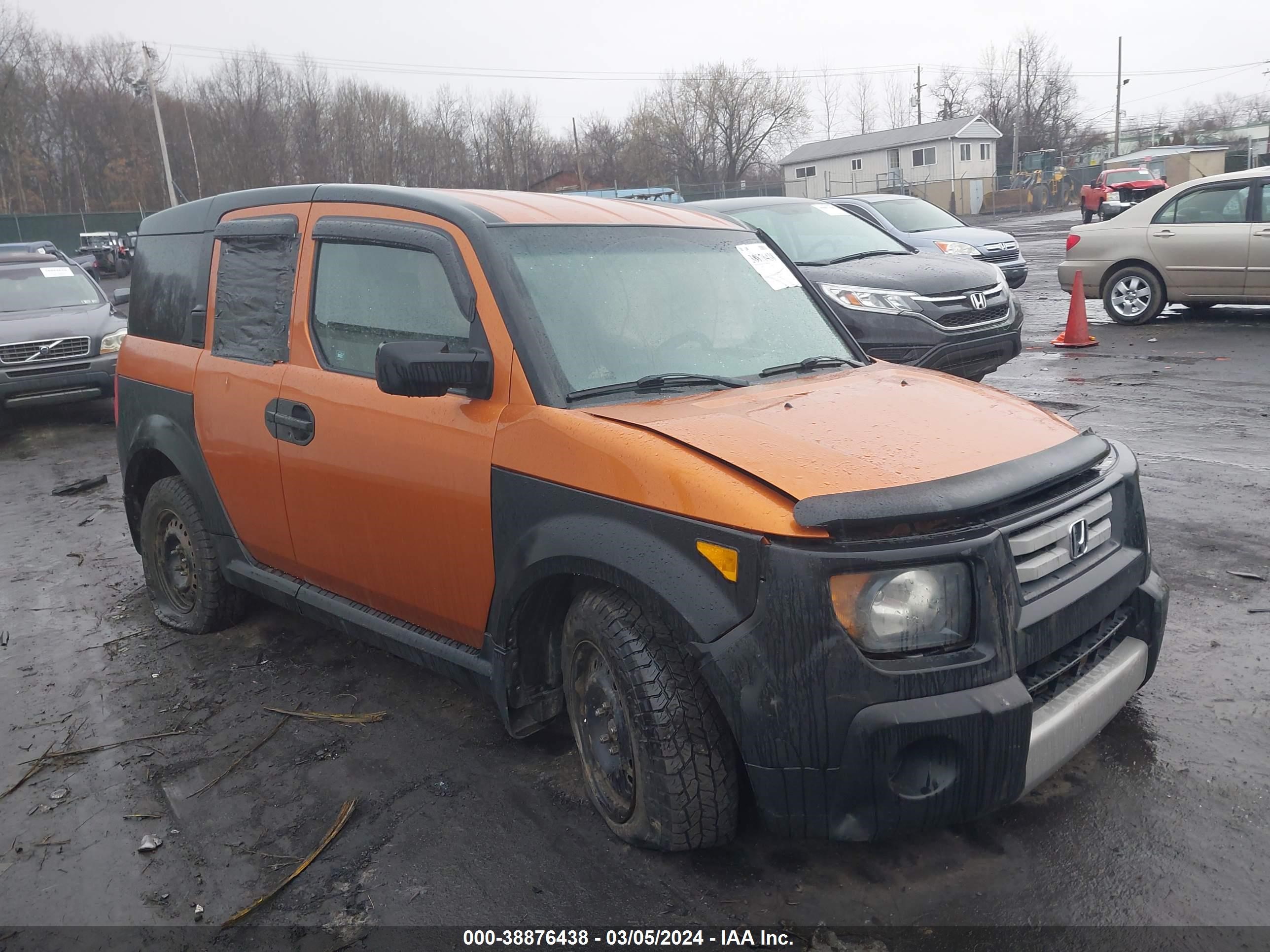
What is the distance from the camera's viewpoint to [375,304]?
3.50 m

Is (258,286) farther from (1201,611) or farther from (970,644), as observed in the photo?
(1201,611)

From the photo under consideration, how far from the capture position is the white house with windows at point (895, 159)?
2808 inches

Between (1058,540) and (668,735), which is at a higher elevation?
(1058,540)

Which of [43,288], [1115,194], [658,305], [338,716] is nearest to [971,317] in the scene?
[658,305]

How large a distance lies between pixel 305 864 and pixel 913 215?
12.9 meters

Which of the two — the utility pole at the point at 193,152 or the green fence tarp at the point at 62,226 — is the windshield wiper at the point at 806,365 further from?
the utility pole at the point at 193,152

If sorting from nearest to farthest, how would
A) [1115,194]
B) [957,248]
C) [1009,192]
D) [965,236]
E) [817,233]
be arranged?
[817,233]
[957,248]
[965,236]
[1115,194]
[1009,192]

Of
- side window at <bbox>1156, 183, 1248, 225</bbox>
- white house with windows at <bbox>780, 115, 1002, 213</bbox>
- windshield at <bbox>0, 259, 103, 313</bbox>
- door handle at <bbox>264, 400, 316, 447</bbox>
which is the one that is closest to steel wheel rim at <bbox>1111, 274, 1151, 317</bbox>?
side window at <bbox>1156, 183, 1248, 225</bbox>

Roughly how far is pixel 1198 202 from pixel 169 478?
38.9 ft

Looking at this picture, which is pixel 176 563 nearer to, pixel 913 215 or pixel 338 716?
pixel 338 716

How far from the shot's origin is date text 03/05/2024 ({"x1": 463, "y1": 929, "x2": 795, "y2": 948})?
2.45 m

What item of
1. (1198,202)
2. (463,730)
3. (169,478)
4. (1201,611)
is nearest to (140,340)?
(169,478)

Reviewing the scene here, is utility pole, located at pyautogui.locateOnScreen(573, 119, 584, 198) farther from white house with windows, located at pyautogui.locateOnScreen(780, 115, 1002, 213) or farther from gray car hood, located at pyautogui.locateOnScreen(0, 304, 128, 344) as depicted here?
gray car hood, located at pyautogui.locateOnScreen(0, 304, 128, 344)

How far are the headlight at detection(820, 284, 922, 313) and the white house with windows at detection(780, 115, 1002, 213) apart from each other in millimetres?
61119
